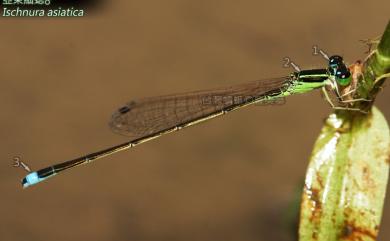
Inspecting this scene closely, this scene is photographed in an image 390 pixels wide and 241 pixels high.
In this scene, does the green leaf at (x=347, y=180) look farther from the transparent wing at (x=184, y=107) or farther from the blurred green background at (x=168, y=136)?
the blurred green background at (x=168, y=136)

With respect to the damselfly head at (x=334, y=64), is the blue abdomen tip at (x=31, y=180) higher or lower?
lower

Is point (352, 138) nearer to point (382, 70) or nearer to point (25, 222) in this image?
point (382, 70)

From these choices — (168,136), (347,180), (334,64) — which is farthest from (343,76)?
(168,136)

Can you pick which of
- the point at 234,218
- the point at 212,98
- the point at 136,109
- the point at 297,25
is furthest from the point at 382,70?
the point at 297,25

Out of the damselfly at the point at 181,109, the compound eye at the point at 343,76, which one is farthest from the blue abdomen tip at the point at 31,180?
the compound eye at the point at 343,76

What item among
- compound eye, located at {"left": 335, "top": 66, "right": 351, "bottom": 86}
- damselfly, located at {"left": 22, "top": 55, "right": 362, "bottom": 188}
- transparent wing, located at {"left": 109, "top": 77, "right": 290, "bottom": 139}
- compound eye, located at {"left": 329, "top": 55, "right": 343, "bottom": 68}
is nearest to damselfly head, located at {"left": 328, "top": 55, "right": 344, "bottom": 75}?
compound eye, located at {"left": 329, "top": 55, "right": 343, "bottom": 68}

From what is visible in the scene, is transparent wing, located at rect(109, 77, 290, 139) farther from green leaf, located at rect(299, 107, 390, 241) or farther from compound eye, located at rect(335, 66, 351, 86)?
green leaf, located at rect(299, 107, 390, 241)
